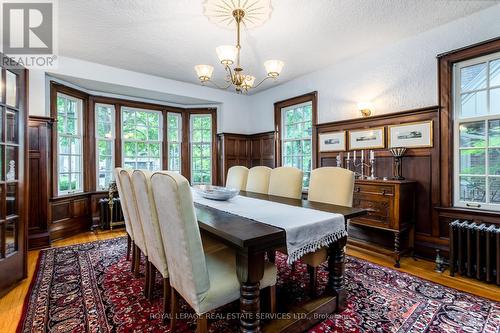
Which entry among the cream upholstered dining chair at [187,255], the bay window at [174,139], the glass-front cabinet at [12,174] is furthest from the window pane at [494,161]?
the bay window at [174,139]

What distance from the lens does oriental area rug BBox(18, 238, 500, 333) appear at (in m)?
1.77

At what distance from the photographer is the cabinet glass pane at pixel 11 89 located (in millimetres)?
2330

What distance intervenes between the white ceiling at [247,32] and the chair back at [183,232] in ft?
6.53

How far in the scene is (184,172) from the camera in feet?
17.7

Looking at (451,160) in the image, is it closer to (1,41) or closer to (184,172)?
(184,172)

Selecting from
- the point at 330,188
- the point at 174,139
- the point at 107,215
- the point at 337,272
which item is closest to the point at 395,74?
the point at 330,188

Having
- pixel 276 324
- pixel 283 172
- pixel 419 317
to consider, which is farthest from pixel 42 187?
pixel 419 317

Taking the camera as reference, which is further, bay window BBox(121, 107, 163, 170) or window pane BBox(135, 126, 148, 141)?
window pane BBox(135, 126, 148, 141)

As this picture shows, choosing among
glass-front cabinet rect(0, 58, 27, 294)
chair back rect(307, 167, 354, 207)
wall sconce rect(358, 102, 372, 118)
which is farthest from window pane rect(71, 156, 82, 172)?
wall sconce rect(358, 102, 372, 118)

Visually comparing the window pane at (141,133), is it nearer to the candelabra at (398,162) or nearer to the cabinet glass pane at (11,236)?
the cabinet glass pane at (11,236)

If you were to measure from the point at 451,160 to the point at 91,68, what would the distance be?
5.00 m

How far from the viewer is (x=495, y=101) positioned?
262 centimetres

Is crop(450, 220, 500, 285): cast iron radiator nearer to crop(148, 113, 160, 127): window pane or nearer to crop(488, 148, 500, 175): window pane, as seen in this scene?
crop(488, 148, 500, 175): window pane

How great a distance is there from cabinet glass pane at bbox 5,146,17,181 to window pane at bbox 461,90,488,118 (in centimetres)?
469
